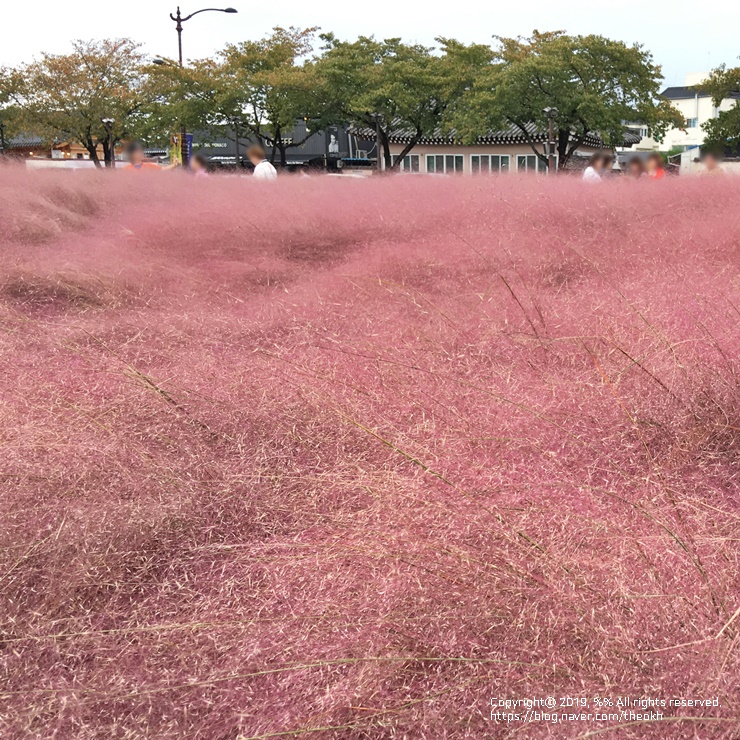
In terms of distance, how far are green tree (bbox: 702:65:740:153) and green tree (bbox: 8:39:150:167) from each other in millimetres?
27779

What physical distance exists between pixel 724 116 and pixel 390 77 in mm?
18684

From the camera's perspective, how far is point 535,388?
2326mm

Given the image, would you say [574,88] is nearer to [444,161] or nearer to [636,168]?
[444,161]

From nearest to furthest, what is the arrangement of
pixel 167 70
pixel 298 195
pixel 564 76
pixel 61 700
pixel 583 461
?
pixel 61 700 → pixel 583 461 → pixel 298 195 → pixel 564 76 → pixel 167 70

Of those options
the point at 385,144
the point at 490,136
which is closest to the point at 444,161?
the point at 490,136

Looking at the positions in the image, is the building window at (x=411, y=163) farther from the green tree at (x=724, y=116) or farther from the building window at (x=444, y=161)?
the green tree at (x=724, y=116)

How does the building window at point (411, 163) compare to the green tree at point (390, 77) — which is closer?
the green tree at point (390, 77)

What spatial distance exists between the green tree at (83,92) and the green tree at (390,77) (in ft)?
25.5

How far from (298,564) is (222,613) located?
0.59ft

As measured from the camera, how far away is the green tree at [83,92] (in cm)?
2880

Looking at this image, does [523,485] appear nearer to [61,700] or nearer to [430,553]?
[430,553]

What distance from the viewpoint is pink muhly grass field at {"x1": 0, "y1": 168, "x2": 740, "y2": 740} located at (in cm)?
121

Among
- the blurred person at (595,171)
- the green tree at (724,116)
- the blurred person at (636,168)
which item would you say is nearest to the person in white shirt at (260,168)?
the blurred person at (595,171)

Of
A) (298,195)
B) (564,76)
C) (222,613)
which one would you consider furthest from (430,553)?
(564,76)
